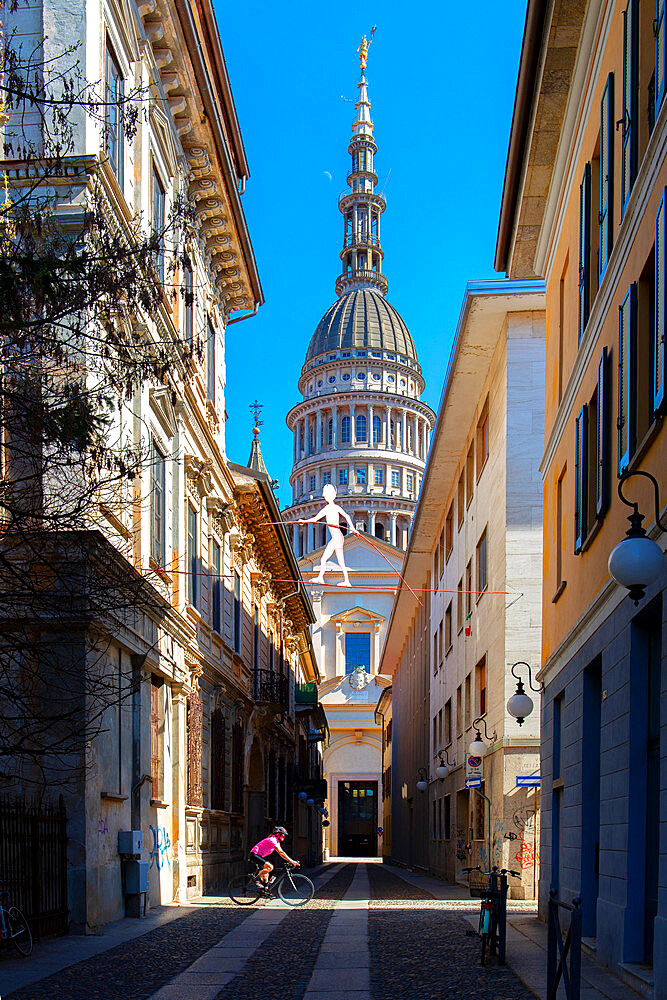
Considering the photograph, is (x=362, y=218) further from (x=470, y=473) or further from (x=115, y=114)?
(x=115, y=114)

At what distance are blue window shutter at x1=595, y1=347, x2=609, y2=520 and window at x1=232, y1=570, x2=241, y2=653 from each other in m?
18.6

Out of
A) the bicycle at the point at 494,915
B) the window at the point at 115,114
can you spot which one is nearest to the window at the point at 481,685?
the window at the point at 115,114

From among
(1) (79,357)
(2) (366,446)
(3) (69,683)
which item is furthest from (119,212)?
(2) (366,446)

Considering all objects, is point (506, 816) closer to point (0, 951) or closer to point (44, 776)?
point (44, 776)

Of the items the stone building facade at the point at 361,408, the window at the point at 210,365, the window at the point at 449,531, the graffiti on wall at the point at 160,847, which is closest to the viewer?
the graffiti on wall at the point at 160,847

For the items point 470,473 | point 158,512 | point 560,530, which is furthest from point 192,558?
point 560,530

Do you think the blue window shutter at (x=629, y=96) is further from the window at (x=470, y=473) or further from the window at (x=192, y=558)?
the window at (x=470, y=473)

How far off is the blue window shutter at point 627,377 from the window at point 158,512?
1049cm

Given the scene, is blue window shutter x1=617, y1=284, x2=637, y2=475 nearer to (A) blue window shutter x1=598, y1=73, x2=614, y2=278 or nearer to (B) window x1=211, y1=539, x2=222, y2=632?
(A) blue window shutter x1=598, y1=73, x2=614, y2=278

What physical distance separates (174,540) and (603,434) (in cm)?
1159

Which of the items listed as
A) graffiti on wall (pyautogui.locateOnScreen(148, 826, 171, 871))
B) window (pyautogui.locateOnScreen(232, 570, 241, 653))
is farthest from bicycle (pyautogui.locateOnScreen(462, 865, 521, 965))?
window (pyautogui.locateOnScreen(232, 570, 241, 653))

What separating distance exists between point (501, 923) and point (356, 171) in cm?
11644

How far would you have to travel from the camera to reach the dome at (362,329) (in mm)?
109875

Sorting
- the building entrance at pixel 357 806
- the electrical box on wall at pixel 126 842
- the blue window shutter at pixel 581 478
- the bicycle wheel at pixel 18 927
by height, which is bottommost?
the building entrance at pixel 357 806
